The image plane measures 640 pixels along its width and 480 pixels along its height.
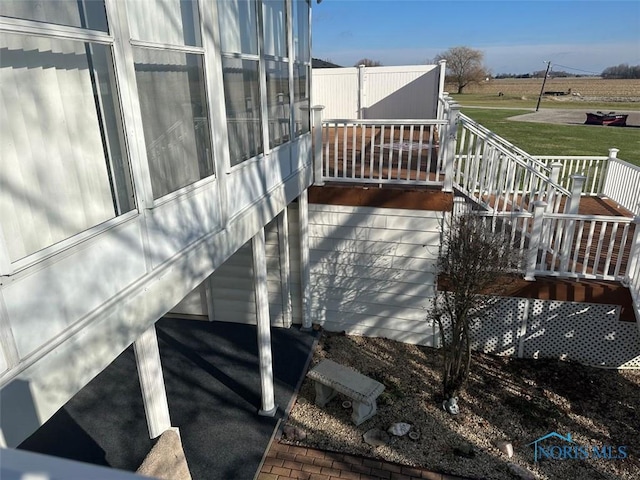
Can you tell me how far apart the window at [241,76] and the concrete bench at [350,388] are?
2.78 m

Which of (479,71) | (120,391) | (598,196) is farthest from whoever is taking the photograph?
(479,71)

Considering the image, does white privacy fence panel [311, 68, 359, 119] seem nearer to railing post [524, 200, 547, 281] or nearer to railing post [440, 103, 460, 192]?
railing post [440, 103, 460, 192]

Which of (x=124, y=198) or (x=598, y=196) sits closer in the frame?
(x=124, y=198)

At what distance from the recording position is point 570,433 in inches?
191

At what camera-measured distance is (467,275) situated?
5.08 m

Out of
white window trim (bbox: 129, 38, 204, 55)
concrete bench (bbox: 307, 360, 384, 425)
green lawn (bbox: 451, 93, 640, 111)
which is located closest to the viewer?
white window trim (bbox: 129, 38, 204, 55)

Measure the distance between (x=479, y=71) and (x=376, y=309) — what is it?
189ft

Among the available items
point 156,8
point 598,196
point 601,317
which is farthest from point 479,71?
point 156,8

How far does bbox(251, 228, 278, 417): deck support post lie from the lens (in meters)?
4.65

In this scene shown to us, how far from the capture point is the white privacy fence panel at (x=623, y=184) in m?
7.59

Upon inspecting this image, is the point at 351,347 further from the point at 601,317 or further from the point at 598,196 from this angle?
the point at 598,196

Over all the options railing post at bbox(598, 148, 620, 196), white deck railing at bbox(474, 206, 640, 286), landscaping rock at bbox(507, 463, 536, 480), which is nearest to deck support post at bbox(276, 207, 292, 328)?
white deck railing at bbox(474, 206, 640, 286)

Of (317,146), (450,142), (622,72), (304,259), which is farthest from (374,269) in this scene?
(622,72)

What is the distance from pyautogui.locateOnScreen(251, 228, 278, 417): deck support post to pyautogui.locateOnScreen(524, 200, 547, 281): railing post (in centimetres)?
348
